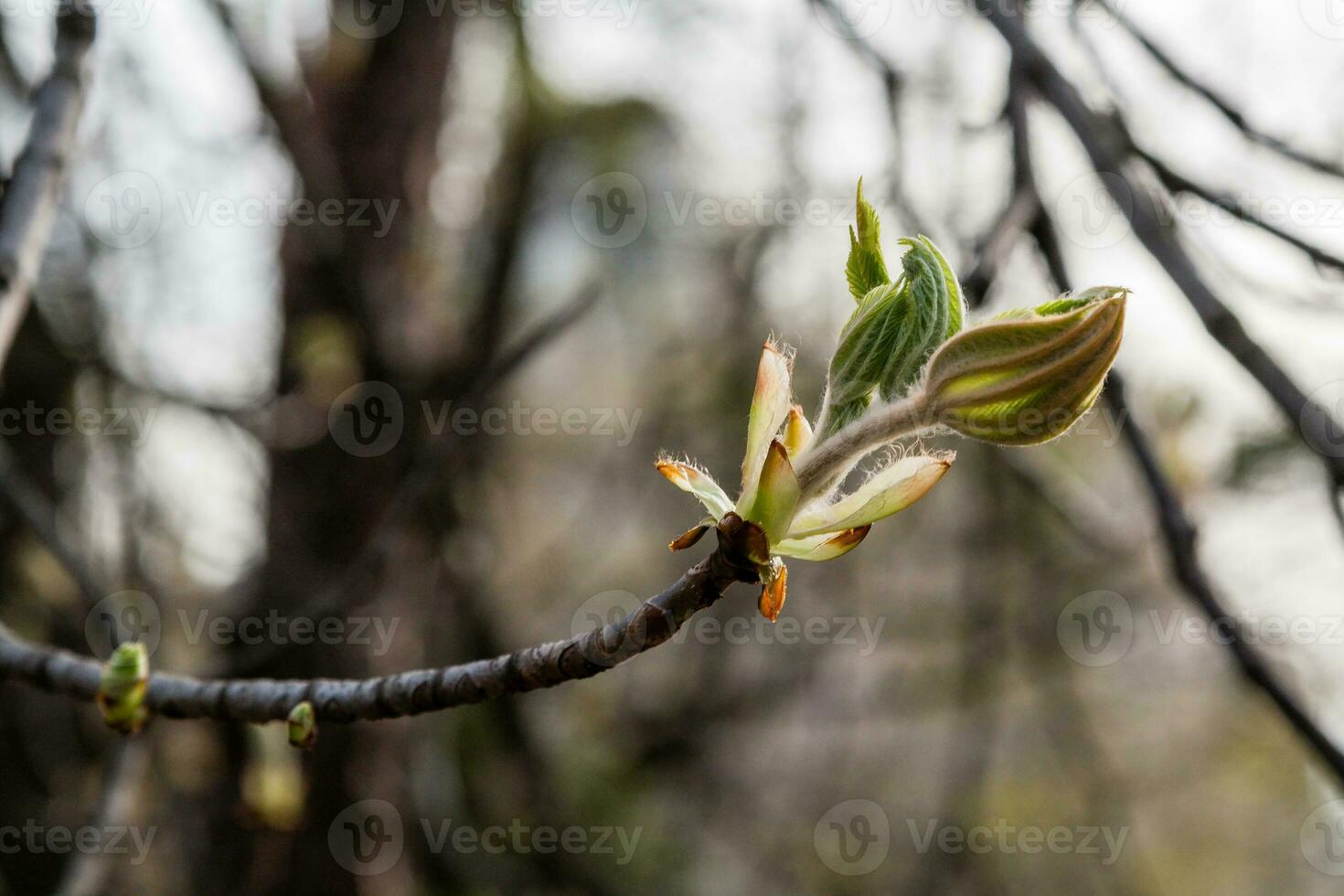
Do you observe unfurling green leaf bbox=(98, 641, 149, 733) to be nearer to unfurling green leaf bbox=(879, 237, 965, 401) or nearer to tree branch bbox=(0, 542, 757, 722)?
tree branch bbox=(0, 542, 757, 722)

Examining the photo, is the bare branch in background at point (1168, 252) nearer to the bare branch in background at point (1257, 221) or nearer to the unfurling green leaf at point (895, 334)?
the bare branch in background at point (1257, 221)

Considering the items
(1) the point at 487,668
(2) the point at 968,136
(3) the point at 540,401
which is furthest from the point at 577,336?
(1) the point at 487,668

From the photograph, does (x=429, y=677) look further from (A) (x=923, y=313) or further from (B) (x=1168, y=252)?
(B) (x=1168, y=252)

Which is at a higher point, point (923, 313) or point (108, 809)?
point (923, 313)

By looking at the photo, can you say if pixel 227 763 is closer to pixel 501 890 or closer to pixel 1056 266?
pixel 501 890

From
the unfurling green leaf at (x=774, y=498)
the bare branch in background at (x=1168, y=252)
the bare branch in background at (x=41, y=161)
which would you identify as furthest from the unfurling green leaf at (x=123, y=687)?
the bare branch in background at (x=1168, y=252)

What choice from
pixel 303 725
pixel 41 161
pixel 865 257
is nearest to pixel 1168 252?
pixel 865 257
